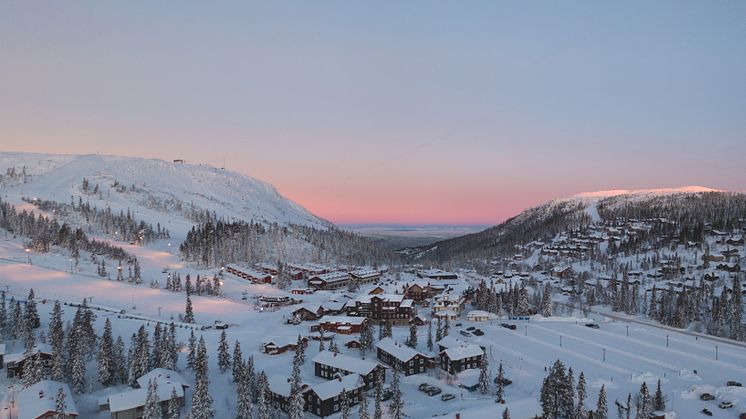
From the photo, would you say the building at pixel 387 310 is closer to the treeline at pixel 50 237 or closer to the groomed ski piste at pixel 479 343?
the groomed ski piste at pixel 479 343

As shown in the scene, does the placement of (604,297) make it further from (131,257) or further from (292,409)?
(131,257)

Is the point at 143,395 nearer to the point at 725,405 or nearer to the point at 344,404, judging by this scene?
the point at 344,404

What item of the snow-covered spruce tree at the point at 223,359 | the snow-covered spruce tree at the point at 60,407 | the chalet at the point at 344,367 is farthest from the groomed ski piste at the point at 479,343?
the snow-covered spruce tree at the point at 60,407

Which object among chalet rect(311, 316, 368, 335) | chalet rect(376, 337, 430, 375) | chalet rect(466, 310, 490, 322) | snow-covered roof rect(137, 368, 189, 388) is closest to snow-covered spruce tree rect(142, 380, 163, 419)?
snow-covered roof rect(137, 368, 189, 388)

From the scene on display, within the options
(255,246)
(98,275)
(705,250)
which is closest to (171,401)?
(98,275)

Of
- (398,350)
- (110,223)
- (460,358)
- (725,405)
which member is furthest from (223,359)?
(110,223)

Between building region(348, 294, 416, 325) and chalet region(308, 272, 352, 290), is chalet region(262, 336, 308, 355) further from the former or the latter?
chalet region(308, 272, 352, 290)

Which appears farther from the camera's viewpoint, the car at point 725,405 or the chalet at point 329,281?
the chalet at point 329,281
